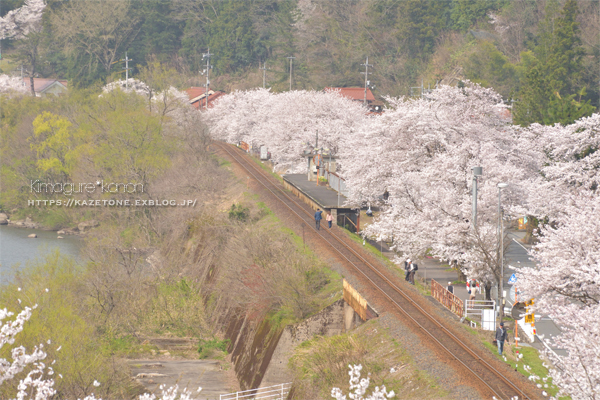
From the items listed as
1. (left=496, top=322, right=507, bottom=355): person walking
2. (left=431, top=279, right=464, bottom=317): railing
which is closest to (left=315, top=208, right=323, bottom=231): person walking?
(left=431, top=279, right=464, bottom=317): railing

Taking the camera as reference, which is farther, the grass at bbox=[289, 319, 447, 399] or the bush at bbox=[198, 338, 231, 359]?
the bush at bbox=[198, 338, 231, 359]

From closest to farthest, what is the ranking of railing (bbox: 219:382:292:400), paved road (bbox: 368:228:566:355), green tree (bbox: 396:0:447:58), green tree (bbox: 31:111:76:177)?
1. railing (bbox: 219:382:292:400)
2. paved road (bbox: 368:228:566:355)
3. green tree (bbox: 31:111:76:177)
4. green tree (bbox: 396:0:447:58)

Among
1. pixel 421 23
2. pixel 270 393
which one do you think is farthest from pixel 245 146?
pixel 270 393

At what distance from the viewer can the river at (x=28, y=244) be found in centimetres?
4866

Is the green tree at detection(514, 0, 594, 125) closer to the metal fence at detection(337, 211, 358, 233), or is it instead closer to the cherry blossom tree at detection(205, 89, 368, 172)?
the cherry blossom tree at detection(205, 89, 368, 172)

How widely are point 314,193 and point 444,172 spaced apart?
15.7m

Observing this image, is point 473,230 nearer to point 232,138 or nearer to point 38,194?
point 38,194

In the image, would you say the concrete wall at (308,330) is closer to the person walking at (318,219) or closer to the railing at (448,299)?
the railing at (448,299)

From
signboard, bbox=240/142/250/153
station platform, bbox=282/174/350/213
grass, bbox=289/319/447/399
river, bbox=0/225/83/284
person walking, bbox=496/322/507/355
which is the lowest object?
grass, bbox=289/319/447/399

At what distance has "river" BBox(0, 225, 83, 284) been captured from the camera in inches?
1916

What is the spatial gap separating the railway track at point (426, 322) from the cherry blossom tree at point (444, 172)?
209 cm

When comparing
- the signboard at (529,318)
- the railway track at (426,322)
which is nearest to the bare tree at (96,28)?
the railway track at (426,322)

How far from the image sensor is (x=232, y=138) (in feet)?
290

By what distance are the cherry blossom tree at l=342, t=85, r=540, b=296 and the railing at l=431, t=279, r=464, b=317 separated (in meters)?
1.41
